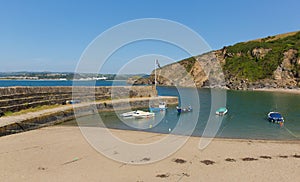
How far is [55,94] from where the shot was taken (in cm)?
2997

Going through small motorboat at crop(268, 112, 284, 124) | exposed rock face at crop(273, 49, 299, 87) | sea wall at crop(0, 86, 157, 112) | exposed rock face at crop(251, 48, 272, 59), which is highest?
exposed rock face at crop(251, 48, 272, 59)

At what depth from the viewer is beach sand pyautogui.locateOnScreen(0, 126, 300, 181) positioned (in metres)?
9.52

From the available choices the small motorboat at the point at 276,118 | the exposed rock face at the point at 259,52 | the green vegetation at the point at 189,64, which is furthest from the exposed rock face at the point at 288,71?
the small motorboat at the point at 276,118

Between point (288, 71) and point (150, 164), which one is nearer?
point (150, 164)

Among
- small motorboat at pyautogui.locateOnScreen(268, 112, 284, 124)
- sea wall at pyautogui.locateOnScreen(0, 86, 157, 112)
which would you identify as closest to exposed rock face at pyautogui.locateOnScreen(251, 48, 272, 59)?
sea wall at pyautogui.locateOnScreen(0, 86, 157, 112)

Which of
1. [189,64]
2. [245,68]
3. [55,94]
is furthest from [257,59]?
[55,94]

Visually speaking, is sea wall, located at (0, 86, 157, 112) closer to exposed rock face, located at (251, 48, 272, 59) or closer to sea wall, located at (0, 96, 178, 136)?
sea wall, located at (0, 96, 178, 136)

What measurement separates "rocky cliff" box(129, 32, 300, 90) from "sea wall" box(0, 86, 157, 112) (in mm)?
43333

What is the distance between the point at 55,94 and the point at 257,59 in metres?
102

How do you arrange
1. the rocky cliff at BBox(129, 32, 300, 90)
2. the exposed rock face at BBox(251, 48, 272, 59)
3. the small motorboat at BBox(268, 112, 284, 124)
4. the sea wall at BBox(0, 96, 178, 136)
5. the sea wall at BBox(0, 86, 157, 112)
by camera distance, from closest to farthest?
the sea wall at BBox(0, 96, 178, 136) → the sea wall at BBox(0, 86, 157, 112) → the small motorboat at BBox(268, 112, 284, 124) → the rocky cliff at BBox(129, 32, 300, 90) → the exposed rock face at BBox(251, 48, 272, 59)

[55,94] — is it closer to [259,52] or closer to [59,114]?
[59,114]

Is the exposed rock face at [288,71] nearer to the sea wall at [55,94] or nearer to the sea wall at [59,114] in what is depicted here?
the sea wall at [59,114]

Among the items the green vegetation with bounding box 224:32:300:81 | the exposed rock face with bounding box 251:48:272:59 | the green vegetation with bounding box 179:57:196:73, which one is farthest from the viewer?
the green vegetation with bounding box 179:57:196:73

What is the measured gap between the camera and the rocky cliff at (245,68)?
310 feet
